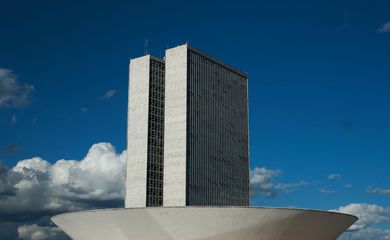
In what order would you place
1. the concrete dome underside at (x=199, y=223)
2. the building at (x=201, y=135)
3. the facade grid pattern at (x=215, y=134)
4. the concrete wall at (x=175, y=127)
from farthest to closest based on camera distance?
the facade grid pattern at (x=215, y=134) → the building at (x=201, y=135) → the concrete wall at (x=175, y=127) → the concrete dome underside at (x=199, y=223)

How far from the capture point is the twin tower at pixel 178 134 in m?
95.0

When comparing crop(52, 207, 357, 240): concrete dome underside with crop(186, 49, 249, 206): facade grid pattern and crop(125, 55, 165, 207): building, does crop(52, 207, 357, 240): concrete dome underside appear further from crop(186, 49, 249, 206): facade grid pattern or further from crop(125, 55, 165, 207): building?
crop(186, 49, 249, 206): facade grid pattern

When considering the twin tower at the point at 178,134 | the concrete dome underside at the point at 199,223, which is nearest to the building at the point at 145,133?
the twin tower at the point at 178,134

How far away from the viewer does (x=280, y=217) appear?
6188 centimetres

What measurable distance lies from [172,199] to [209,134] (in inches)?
523

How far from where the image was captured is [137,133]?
97.4 m

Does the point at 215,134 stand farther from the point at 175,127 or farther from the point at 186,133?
the point at 175,127

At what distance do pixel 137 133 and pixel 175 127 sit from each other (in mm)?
6113

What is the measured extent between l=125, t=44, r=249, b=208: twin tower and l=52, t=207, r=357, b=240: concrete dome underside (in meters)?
31.0

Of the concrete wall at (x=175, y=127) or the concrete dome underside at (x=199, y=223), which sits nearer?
the concrete dome underside at (x=199, y=223)

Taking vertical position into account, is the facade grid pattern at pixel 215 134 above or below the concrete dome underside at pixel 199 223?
above

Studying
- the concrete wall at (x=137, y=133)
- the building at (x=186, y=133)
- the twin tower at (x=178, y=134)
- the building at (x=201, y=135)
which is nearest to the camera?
the concrete wall at (x=137, y=133)

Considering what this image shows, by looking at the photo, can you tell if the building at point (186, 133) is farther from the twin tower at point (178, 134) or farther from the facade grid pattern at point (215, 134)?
the facade grid pattern at point (215, 134)

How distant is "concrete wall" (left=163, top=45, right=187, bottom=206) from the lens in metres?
94.6
